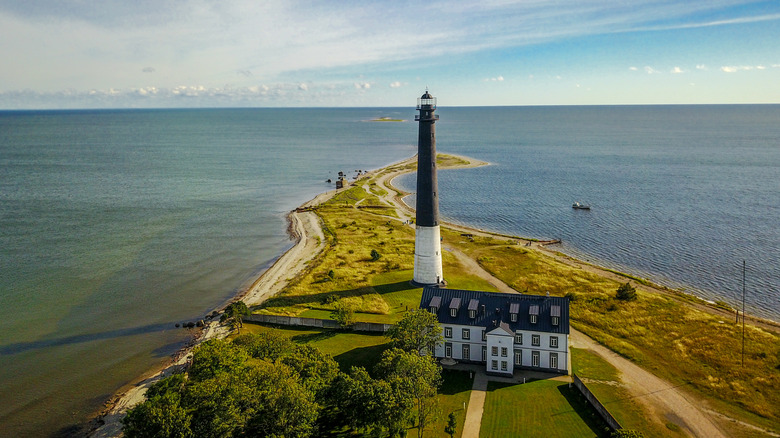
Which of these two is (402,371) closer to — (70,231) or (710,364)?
(710,364)

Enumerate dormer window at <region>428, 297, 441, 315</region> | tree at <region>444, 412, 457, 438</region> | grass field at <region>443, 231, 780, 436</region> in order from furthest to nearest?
dormer window at <region>428, 297, 441, 315</region> < grass field at <region>443, 231, 780, 436</region> < tree at <region>444, 412, 457, 438</region>

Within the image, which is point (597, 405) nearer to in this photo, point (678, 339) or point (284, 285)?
point (678, 339)

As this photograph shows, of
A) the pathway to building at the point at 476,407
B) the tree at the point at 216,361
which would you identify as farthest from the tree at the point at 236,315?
the pathway to building at the point at 476,407

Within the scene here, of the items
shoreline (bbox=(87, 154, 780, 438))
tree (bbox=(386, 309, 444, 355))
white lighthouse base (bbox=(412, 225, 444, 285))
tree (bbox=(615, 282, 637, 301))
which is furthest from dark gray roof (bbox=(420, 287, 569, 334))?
shoreline (bbox=(87, 154, 780, 438))

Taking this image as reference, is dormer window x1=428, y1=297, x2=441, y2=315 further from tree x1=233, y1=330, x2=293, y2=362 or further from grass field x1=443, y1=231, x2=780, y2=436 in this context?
grass field x1=443, y1=231, x2=780, y2=436

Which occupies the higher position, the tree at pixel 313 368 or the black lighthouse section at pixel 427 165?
the black lighthouse section at pixel 427 165

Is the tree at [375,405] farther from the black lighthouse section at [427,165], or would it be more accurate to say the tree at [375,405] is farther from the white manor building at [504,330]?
the black lighthouse section at [427,165]

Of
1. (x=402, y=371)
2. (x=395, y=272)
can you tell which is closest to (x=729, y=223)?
(x=395, y=272)
